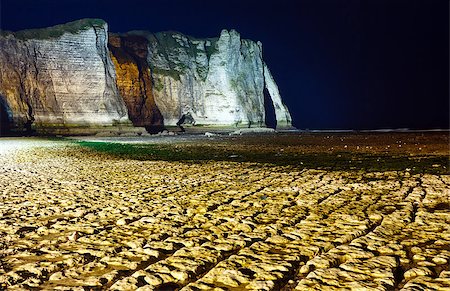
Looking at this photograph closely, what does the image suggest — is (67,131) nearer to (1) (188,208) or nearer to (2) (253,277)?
(1) (188,208)

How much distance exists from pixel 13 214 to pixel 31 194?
70.8 inches

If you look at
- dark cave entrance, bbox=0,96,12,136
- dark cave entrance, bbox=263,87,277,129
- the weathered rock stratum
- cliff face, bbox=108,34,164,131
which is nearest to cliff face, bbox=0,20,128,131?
the weathered rock stratum

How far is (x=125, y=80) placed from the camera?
58.7 metres

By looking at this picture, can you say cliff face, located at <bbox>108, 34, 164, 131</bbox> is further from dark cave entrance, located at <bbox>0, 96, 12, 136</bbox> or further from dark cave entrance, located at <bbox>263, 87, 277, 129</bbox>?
dark cave entrance, located at <bbox>263, 87, 277, 129</bbox>

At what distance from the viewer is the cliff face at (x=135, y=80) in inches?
2307

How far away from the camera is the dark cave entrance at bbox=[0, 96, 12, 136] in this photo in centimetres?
4150

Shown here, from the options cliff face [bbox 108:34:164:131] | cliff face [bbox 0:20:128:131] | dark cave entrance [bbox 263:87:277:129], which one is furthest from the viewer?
dark cave entrance [bbox 263:87:277:129]

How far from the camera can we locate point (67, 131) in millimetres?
45875

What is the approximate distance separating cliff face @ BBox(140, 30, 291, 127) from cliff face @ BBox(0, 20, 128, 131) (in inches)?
558

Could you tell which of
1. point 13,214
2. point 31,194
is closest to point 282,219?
point 13,214

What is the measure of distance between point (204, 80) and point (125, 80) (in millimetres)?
16256

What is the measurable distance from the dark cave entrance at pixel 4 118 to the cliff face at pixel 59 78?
1.65 ft

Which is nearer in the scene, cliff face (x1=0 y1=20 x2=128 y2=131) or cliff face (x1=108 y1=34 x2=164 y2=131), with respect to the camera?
cliff face (x1=0 y1=20 x2=128 y2=131)

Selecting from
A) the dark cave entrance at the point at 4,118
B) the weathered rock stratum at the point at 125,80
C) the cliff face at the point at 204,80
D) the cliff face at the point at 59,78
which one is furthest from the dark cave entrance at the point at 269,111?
the dark cave entrance at the point at 4,118
